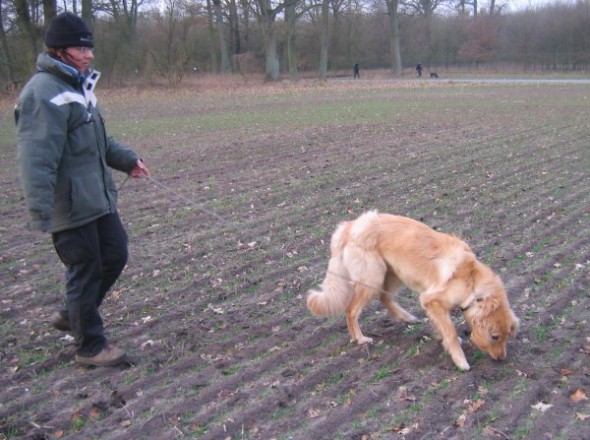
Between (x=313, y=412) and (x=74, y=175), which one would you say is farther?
(x=74, y=175)

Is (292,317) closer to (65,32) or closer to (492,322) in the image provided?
(492,322)

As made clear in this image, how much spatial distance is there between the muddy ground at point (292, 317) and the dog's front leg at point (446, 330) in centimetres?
8

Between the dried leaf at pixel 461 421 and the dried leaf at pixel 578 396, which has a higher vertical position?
the dried leaf at pixel 578 396

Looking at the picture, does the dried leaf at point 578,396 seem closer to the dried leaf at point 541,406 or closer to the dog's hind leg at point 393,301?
the dried leaf at point 541,406

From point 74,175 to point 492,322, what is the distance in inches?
109

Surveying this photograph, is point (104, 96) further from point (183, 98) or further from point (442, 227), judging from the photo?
point (442, 227)

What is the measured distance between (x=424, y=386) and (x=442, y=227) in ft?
10.6

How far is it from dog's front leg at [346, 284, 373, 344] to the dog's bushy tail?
0.14 feet

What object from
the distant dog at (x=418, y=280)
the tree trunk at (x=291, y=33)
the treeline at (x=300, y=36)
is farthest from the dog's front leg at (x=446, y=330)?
the tree trunk at (x=291, y=33)

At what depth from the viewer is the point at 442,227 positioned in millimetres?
6383

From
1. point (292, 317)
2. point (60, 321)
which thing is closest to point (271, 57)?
point (292, 317)

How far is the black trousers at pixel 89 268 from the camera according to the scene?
3480 mm

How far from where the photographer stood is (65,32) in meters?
3.28

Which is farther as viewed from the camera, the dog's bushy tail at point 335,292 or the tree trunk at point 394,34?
the tree trunk at point 394,34
